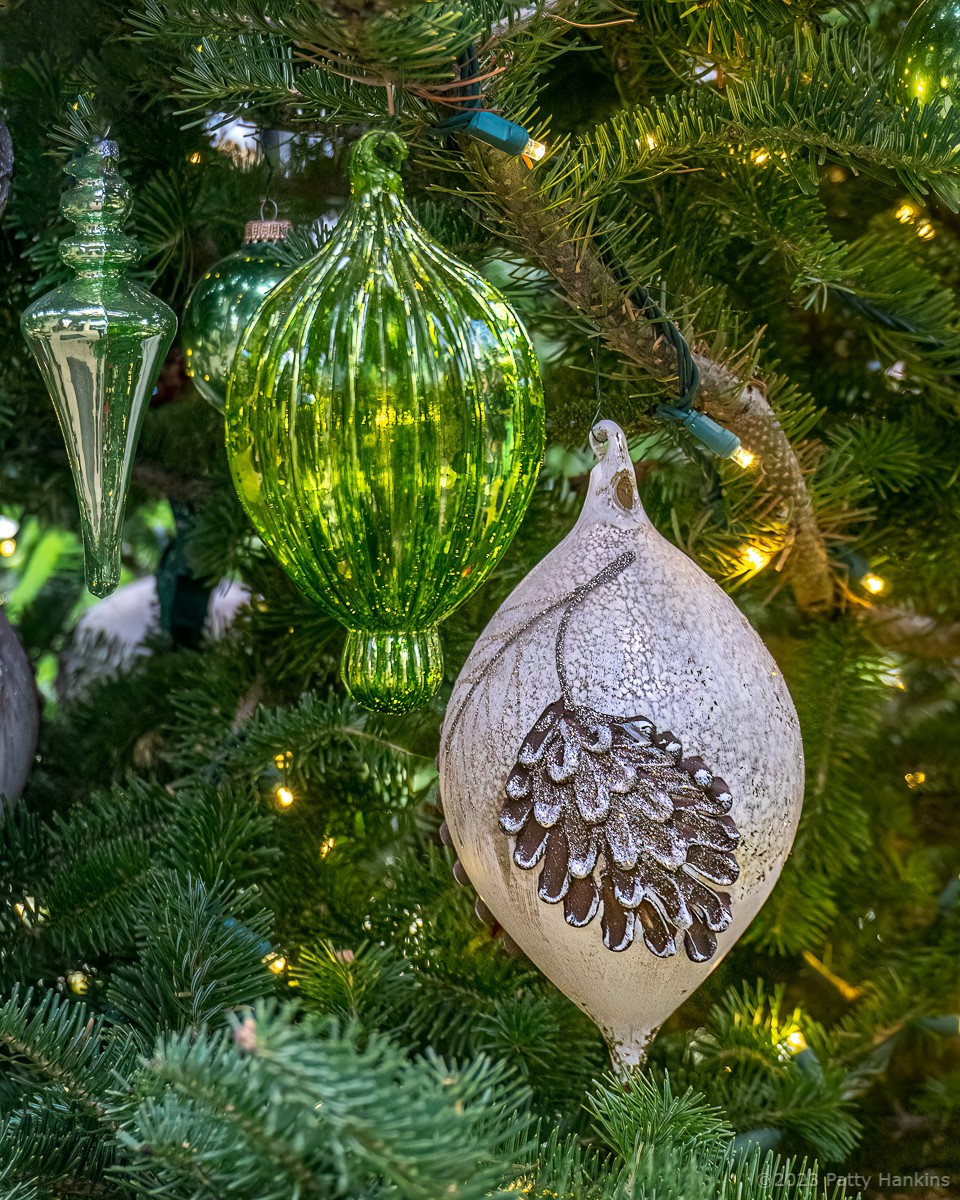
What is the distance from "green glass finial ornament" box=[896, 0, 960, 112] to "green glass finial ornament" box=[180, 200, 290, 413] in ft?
0.88

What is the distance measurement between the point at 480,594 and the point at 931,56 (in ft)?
1.03

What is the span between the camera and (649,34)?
1.73 feet

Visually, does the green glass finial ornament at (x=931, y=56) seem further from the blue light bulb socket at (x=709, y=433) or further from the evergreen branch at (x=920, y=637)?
the evergreen branch at (x=920, y=637)

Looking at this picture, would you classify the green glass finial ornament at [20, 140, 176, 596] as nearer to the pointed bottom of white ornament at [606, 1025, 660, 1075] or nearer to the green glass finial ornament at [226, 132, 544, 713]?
the green glass finial ornament at [226, 132, 544, 713]

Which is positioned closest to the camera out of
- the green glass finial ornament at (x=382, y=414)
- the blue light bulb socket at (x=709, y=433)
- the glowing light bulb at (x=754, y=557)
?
the green glass finial ornament at (x=382, y=414)

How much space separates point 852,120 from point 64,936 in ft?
1.55

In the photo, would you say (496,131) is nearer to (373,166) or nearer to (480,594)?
(373,166)

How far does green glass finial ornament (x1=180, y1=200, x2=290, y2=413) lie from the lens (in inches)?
20.8

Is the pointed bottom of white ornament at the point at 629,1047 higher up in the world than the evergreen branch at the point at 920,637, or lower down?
higher up

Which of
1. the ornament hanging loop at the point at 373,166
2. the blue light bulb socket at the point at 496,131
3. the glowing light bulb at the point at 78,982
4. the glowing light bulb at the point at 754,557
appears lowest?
the glowing light bulb at the point at 78,982

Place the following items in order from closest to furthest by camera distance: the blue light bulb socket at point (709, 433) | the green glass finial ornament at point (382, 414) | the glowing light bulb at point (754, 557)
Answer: the green glass finial ornament at point (382, 414), the blue light bulb socket at point (709, 433), the glowing light bulb at point (754, 557)

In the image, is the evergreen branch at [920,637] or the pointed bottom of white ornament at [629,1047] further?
the evergreen branch at [920,637]

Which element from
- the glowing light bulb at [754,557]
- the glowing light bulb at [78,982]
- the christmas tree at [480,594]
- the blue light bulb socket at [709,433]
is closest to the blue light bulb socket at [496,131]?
the christmas tree at [480,594]

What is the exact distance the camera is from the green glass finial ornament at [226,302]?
0.53m
